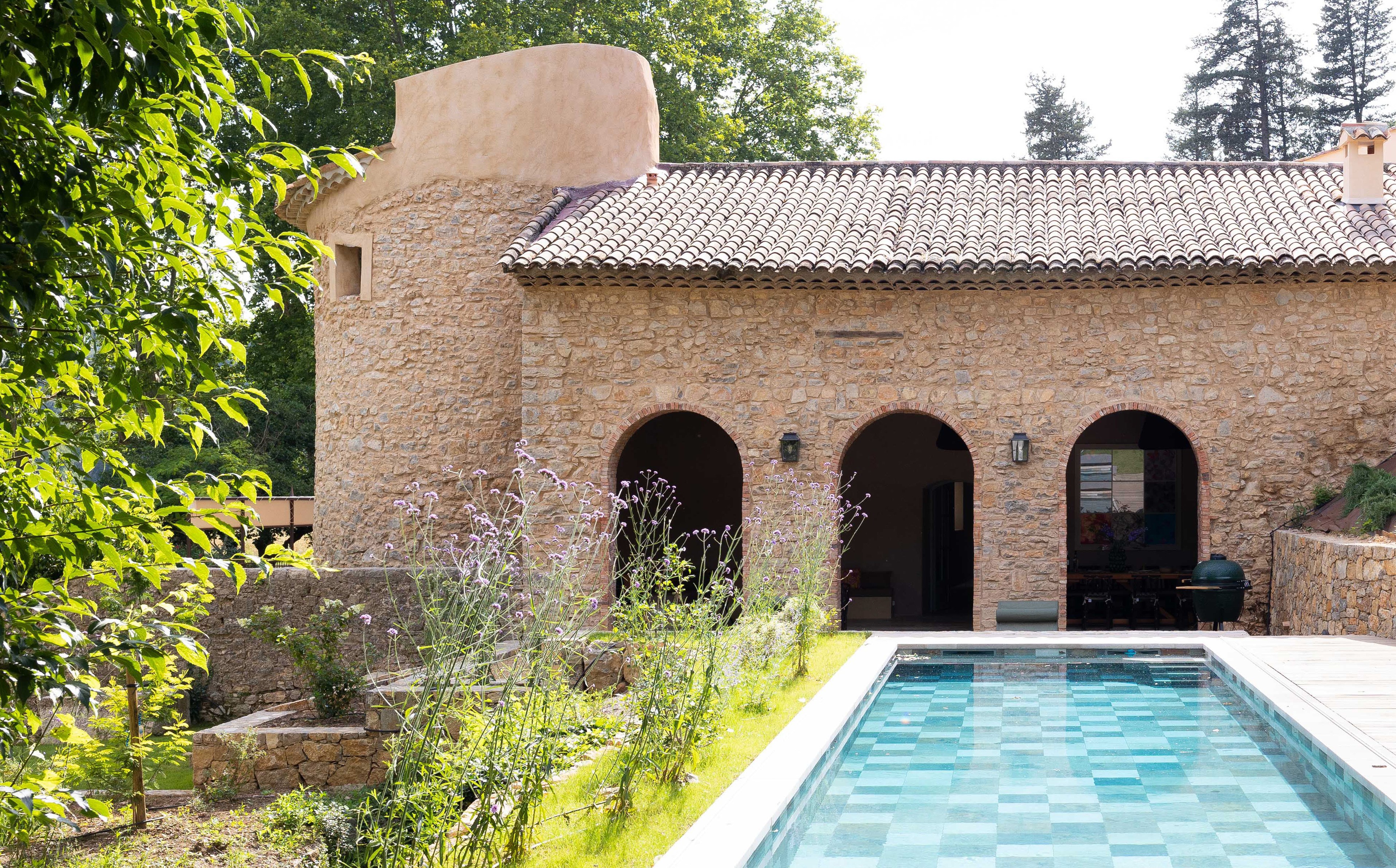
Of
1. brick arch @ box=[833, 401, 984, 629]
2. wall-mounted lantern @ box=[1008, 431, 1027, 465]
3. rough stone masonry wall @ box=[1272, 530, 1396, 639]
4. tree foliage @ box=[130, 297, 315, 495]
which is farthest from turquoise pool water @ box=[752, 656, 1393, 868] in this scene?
tree foliage @ box=[130, 297, 315, 495]

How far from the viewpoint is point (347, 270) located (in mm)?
16000

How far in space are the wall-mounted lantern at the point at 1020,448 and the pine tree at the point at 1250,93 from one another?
962 inches

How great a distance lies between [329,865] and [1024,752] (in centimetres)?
386

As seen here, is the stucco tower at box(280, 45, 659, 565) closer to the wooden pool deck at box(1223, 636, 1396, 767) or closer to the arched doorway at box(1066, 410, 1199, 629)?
the arched doorway at box(1066, 410, 1199, 629)

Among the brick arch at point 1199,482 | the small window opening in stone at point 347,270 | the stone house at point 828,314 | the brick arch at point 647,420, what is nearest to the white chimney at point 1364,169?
the stone house at point 828,314

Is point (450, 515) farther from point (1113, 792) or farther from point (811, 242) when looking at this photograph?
point (1113, 792)

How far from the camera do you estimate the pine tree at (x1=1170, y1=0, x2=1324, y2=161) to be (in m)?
33.7

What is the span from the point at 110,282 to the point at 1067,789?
491 cm

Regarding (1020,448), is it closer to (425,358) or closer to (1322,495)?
(1322,495)

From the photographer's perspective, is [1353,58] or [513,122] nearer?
[513,122]

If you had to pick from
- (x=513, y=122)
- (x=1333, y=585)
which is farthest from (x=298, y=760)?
(x=1333, y=585)

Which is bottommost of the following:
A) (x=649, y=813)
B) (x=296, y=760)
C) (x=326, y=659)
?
(x=296, y=760)

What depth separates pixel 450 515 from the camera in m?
14.8

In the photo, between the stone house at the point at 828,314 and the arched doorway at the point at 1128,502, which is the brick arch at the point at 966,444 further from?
the arched doorway at the point at 1128,502
